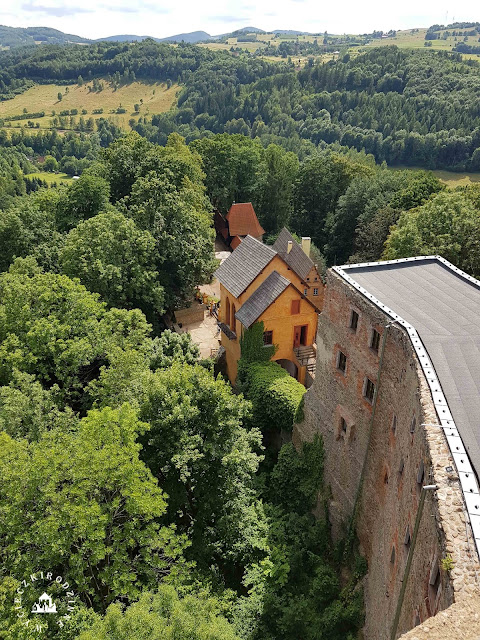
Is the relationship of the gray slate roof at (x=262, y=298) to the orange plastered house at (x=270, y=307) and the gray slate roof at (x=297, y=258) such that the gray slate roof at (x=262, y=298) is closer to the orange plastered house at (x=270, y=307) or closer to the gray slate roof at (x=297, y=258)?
the orange plastered house at (x=270, y=307)

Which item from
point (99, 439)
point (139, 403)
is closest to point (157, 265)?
point (139, 403)

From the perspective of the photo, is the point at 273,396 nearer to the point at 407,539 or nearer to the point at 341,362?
the point at 341,362

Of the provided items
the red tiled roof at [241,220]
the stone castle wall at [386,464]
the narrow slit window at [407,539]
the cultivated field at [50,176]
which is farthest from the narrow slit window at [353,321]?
the cultivated field at [50,176]

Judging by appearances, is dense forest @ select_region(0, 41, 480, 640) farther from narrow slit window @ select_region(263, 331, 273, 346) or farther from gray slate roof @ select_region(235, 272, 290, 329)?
gray slate roof @ select_region(235, 272, 290, 329)

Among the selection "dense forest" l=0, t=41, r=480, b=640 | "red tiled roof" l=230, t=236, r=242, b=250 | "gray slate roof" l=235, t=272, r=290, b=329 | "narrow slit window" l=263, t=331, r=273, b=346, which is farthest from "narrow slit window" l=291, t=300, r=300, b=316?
"red tiled roof" l=230, t=236, r=242, b=250

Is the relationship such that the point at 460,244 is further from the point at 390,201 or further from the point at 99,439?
the point at 99,439

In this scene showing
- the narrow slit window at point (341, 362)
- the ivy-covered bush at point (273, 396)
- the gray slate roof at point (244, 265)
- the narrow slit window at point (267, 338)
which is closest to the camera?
the narrow slit window at point (341, 362)

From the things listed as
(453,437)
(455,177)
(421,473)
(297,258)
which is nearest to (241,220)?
(297,258)
